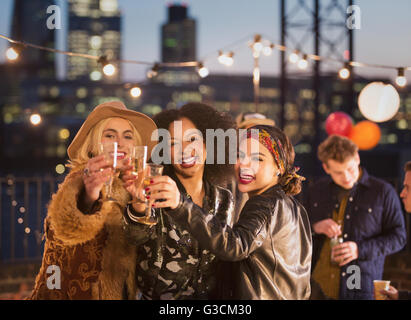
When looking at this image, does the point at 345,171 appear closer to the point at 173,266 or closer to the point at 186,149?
the point at 186,149

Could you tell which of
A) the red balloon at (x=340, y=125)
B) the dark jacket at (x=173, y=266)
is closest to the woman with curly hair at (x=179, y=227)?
the dark jacket at (x=173, y=266)

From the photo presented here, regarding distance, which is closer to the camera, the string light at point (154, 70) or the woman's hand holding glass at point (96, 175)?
the woman's hand holding glass at point (96, 175)

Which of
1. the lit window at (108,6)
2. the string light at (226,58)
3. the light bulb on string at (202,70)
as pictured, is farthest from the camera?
the lit window at (108,6)

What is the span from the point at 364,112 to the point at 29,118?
3.90 metres

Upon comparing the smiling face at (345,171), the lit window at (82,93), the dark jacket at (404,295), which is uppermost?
the lit window at (82,93)

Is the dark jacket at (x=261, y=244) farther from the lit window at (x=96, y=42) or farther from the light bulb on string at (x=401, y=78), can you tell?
the lit window at (x=96, y=42)

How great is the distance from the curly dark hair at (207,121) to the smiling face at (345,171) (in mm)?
977

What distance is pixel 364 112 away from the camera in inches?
234

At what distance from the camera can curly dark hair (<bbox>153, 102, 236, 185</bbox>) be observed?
2467 mm

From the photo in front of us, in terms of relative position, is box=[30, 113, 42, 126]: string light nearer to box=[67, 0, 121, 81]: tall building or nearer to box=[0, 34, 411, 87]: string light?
box=[0, 34, 411, 87]: string light

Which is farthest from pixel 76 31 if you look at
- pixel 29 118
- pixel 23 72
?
pixel 29 118

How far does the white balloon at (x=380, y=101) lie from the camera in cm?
570

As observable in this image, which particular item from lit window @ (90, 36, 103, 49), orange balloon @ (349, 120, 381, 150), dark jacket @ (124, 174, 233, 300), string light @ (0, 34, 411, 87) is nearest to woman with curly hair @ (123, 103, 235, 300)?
dark jacket @ (124, 174, 233, 300)
